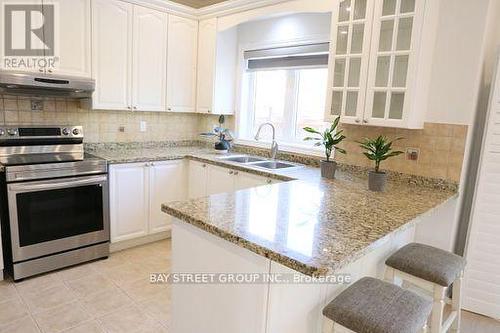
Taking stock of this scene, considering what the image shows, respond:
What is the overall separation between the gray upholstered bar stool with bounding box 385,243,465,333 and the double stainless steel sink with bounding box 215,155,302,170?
1427 millimetres

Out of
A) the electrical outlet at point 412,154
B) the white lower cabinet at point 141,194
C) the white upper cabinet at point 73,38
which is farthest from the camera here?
the white lower cabinet at point 141,194

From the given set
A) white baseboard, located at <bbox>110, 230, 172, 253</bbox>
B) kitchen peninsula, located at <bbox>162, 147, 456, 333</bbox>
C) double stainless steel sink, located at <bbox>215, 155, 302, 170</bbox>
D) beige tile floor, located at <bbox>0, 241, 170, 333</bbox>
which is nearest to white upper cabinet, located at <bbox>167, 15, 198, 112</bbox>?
double stainless steel sink, located at <bbox>215, 155, 302, 170</bbox>

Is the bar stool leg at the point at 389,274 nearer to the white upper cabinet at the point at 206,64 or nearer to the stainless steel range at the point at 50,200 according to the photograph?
the stainless steel range at the point at 50,200

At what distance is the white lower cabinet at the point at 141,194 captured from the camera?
306 centimetres

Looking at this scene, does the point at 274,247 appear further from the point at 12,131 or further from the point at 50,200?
the point at 12,131

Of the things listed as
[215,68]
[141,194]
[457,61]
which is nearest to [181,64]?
[215,68]

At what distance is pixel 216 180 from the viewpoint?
3.26 meters

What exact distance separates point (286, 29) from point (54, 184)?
101 inches

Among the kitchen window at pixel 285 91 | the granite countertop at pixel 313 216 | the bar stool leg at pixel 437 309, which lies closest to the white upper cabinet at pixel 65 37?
the kitchen window at pixel 285 91

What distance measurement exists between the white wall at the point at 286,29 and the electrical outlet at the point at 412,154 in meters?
1.29

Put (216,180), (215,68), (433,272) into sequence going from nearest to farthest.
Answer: (433,272) → (216,180) → (215,68)

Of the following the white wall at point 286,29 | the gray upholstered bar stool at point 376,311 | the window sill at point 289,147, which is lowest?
the gray upholstered bar stool at point 376,311

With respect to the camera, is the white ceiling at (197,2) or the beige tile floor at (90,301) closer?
the beige tile floor at (90,301)

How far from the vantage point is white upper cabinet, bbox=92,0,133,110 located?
→ 3.04m
